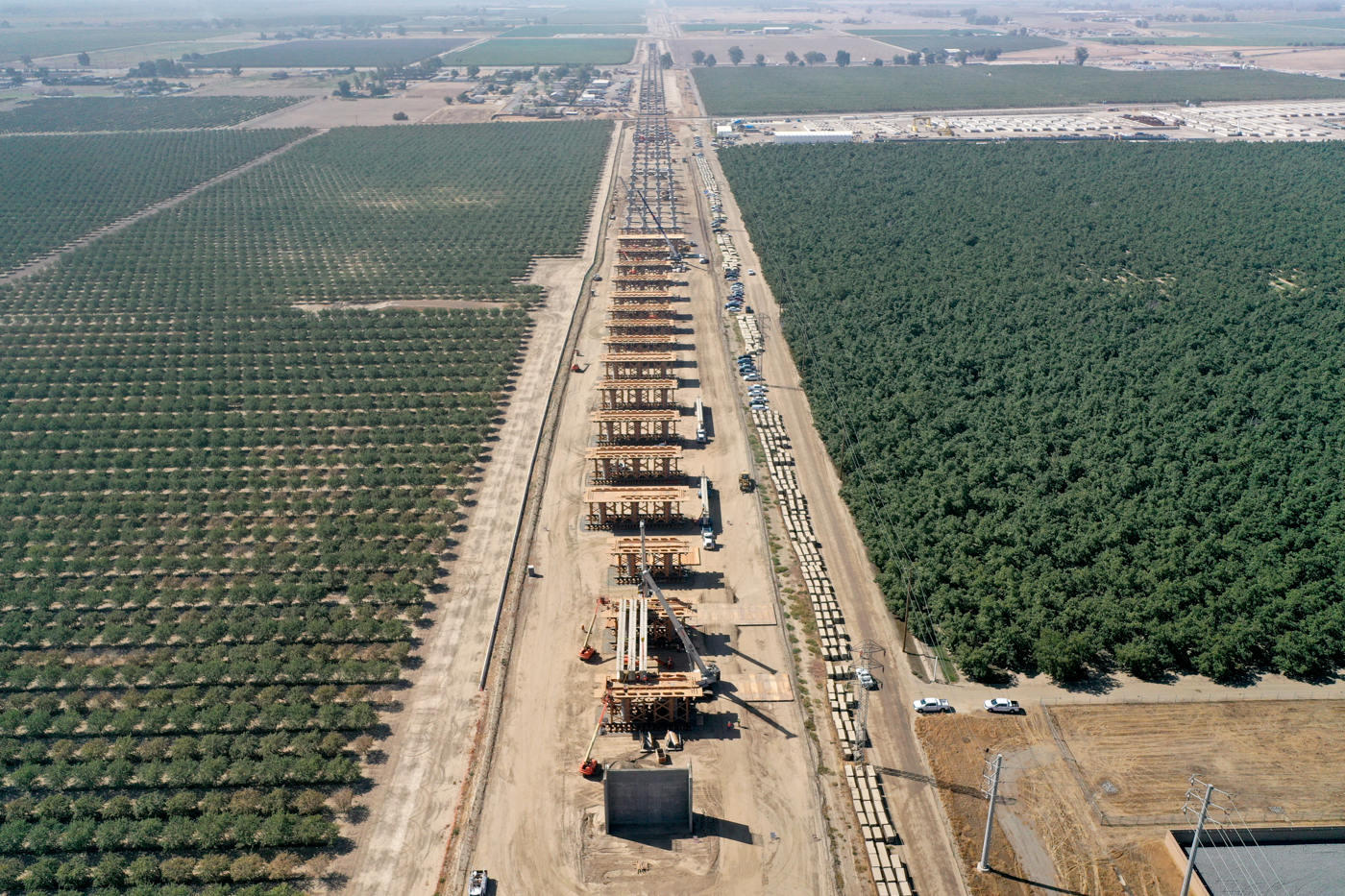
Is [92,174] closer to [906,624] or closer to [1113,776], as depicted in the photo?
[906,624]

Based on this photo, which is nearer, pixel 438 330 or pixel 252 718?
pixel 252 718

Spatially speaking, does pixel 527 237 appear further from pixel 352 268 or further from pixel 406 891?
pixel 406 891

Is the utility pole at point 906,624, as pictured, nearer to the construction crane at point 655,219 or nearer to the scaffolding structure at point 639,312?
the scaffolding structure at point 639,312

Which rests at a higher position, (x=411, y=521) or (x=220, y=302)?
(x=220, y=302)

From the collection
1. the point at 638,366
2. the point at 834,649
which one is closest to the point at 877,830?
the point at 834,649

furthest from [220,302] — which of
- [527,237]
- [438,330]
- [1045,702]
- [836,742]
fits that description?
[1045,702]

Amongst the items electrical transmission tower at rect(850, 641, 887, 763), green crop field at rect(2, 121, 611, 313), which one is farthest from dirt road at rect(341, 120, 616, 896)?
green crop field at rect(2, 121, 611, 313)

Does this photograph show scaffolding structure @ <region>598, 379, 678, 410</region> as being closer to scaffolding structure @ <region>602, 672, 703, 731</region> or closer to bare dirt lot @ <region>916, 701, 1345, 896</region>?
scaffolding structure @ <region>602, 672, 703, 731</region>
